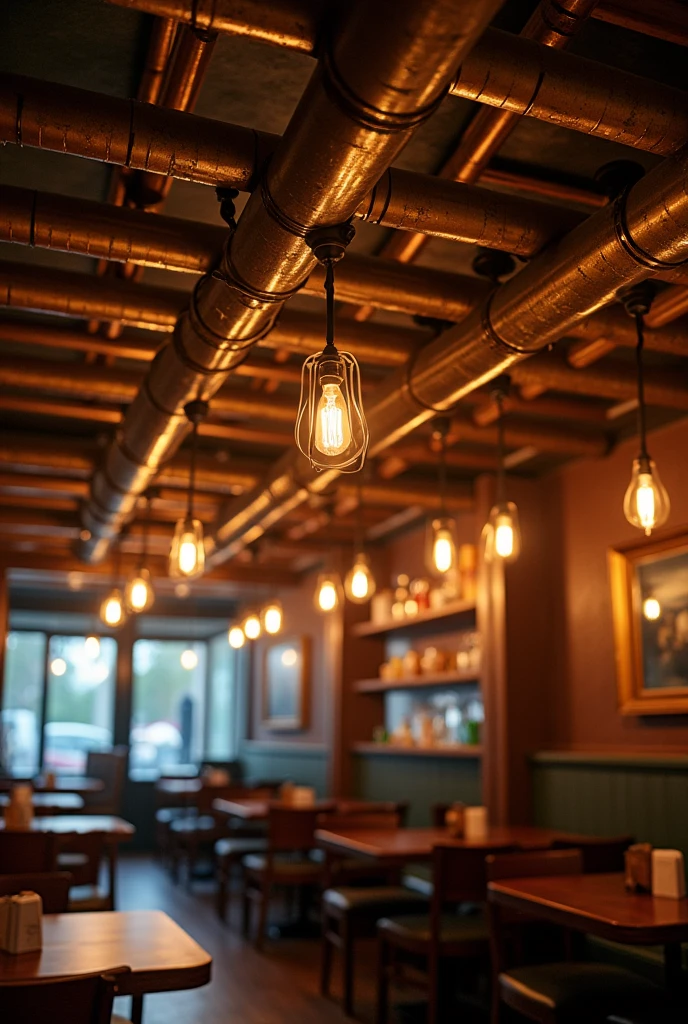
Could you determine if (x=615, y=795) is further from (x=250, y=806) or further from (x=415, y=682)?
(x=250, y=806)

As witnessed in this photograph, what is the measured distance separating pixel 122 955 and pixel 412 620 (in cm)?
425

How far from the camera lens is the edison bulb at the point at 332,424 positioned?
2.14 m

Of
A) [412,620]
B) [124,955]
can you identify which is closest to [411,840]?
[412,620]

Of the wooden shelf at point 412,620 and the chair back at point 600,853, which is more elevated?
the wooden shelf at point 412,620

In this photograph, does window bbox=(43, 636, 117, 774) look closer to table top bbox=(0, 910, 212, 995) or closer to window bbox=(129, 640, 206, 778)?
window bbox=(129, 640, 206, 778)

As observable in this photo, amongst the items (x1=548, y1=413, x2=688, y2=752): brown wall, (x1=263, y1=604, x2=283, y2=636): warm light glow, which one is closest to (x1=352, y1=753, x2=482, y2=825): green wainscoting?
(x1=548, y1=413, x2=688, y2=752): brown wall

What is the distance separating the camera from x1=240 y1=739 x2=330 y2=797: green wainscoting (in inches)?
335

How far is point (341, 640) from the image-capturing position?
774cm

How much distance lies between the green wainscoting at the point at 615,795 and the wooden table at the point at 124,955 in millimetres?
2444

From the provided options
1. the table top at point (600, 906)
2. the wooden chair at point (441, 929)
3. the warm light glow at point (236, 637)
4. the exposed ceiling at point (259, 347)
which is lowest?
the wooden chair at point (441, 929)

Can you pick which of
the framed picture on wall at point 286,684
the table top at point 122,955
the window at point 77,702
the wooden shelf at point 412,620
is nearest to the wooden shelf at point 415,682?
the wooden shelf at point 412,620

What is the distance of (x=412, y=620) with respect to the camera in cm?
656

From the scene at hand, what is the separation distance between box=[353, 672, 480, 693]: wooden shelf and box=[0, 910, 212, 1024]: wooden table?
3.29 meters

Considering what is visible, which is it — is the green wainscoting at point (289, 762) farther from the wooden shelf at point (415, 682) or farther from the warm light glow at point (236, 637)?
the warm light glow at point (236, 637)
